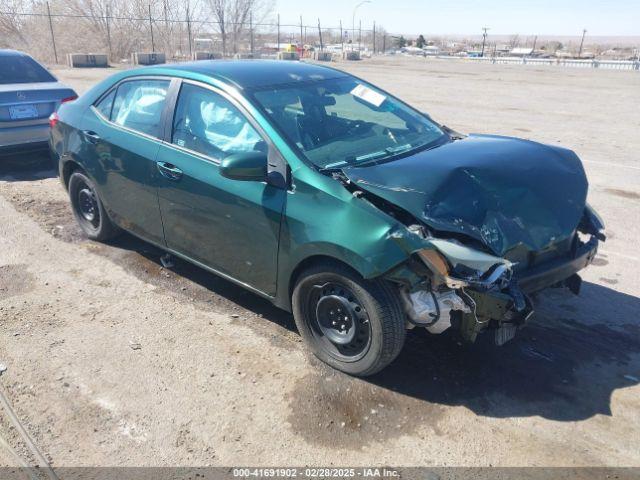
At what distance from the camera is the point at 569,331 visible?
3959mm

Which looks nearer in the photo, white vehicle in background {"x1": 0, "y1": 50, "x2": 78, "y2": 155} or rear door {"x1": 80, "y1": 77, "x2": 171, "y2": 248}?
rear door {"x1": 80, "y1": 77, "x2": 171, "y2": 248}

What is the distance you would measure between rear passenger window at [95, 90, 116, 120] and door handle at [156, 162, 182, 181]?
1.05 metres

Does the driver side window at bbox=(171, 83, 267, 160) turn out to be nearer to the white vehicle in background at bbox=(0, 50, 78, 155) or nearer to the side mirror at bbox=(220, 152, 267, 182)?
the side mirror at bbox=(220, 152, 267, 182)

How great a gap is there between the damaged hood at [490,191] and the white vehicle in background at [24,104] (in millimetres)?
5710

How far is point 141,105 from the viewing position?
4.50m

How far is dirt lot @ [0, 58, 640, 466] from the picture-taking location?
290 cm

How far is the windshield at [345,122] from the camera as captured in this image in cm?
365

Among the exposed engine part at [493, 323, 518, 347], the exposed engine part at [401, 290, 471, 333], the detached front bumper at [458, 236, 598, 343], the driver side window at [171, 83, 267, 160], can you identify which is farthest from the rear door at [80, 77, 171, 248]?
the exposed engine part at [493, 323, 518, 347]

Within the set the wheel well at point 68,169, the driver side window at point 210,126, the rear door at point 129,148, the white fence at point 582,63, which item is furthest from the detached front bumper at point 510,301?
the white fence at point 582,63

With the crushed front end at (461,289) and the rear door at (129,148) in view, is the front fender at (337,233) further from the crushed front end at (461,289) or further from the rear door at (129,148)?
the rear door at (129,148)

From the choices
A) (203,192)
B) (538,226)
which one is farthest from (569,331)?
(203,192)

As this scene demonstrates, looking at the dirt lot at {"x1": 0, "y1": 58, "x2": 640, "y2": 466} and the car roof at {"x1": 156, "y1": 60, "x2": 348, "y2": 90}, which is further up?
the car roof at {"x1": 156, "y1": 60, "x2": 348, "y2": 90}

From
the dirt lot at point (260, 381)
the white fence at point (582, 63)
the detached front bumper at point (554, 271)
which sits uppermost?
the detached front bumper at point (554, 271)

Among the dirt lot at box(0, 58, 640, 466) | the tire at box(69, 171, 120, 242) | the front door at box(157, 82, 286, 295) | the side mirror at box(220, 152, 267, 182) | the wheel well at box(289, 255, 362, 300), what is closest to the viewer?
the dirt lot at box(0, 58, 640, 466)
